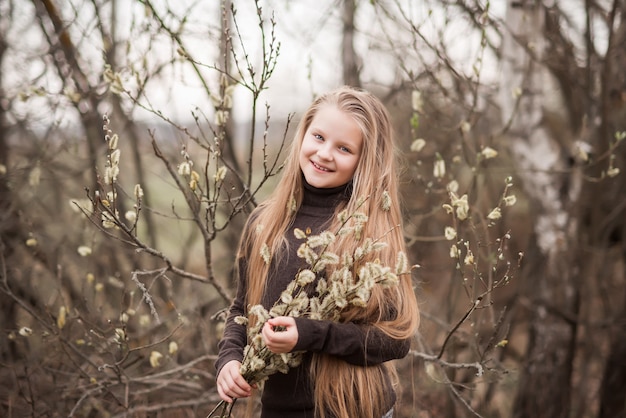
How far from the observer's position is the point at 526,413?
13.3 feet

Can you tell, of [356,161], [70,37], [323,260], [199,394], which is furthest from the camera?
[70,37]

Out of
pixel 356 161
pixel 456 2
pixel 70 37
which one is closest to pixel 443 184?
pixel 456 2

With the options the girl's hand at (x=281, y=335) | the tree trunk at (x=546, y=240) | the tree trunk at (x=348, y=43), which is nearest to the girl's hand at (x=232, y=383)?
the girl's hand at (x=281, y=335)

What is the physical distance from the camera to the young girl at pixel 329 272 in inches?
69.6

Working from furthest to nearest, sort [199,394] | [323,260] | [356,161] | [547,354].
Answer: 1. [547,354]
2. [199,394]
3. [356,161]
4. [323,260]

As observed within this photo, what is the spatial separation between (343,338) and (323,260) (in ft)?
0.83

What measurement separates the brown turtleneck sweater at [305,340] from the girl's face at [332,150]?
6 centimetres

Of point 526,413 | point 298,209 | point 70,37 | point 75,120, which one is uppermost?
point 70,37

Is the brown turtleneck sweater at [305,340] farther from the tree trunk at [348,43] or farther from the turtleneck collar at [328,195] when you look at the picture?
the tree trunk at [348,43]

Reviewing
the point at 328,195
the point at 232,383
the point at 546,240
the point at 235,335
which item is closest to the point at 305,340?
the point at 232,383

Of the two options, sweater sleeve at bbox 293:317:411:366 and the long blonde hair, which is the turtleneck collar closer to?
the long blonde hair

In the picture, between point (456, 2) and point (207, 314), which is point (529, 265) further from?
point (207, 314)

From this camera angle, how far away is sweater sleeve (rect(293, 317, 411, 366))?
165cm

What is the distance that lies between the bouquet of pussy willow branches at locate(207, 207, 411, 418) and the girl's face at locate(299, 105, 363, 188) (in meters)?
0.25
